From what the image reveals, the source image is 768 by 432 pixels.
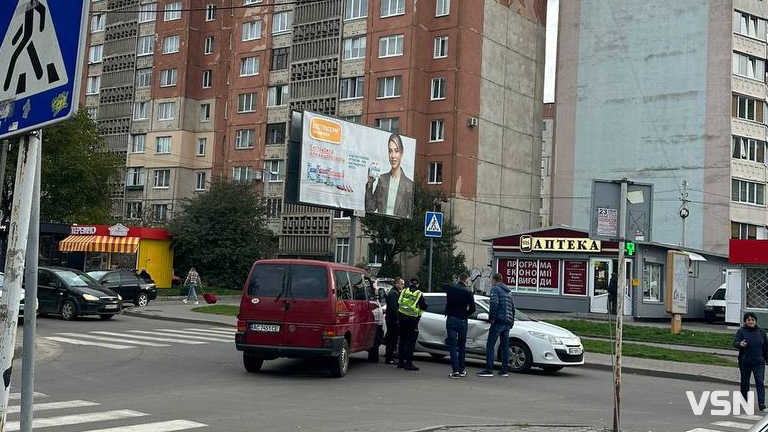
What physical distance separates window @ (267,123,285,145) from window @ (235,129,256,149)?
153 centimetres

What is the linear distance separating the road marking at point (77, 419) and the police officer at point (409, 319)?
23.2ft

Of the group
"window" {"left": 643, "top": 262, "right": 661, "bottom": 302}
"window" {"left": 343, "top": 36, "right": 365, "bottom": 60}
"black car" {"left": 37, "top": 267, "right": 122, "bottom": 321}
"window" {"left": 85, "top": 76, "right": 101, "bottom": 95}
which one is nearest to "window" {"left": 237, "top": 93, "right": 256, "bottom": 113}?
"window" {"left": 343, "top": 36, "right": 365, "bottom": 60}

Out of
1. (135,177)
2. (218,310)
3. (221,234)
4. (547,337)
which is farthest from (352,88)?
(547,337)

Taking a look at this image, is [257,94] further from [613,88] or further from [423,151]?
[613,88]

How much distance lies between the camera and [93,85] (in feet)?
248

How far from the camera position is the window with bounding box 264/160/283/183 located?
62.3 metres

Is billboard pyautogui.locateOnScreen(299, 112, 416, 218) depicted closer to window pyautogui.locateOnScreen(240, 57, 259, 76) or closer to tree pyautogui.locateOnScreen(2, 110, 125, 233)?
tree pyautogui.locateOnScreen(2, 110, 125, 233)

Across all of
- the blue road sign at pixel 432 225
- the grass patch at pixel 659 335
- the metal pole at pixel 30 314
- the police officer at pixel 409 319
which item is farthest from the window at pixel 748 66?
the metal pole at pixel 30 314

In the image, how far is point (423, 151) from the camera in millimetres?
57062

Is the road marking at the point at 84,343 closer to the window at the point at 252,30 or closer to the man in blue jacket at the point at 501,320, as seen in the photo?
the man in blue jacket at the point at 501,320

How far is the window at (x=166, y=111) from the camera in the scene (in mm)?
69000

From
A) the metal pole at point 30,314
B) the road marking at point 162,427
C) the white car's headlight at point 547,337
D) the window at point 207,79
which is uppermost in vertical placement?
the window at point 207,79

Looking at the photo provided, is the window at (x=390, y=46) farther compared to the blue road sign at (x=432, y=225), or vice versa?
the window at (x=390, y=46)

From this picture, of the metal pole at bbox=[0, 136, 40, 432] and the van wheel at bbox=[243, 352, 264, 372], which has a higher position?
the metal pole at bbox=[0, 136, 40, 432]
